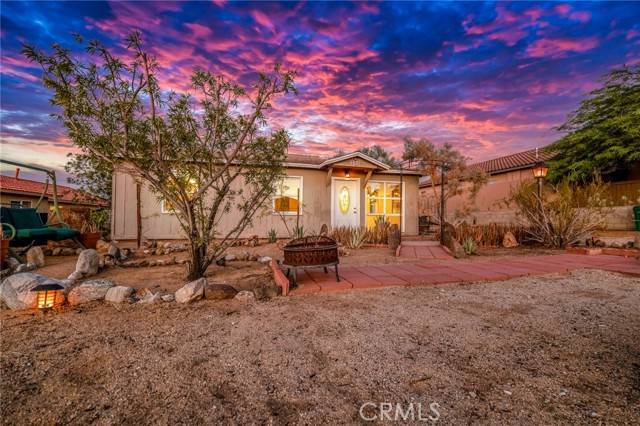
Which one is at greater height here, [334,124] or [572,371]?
[334,124]

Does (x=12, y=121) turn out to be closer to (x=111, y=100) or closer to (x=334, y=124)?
(x=111, y=100)

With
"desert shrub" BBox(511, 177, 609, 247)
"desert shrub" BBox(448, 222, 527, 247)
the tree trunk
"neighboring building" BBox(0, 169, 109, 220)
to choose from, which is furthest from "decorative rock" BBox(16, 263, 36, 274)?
"desert shrub" BBox(511, 177, 609, 247)

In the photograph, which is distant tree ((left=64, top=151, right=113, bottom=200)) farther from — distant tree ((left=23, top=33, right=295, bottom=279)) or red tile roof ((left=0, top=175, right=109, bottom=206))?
distant tree ((left=23, top=33, right=295, bottom=279))

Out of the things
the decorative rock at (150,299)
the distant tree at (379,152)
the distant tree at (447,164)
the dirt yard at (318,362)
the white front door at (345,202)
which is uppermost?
the distant tree at (379,152)

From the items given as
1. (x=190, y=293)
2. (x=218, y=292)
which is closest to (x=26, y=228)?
(x=190, y=293)

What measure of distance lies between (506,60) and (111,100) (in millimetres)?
10638

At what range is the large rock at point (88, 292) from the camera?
2.73 meters

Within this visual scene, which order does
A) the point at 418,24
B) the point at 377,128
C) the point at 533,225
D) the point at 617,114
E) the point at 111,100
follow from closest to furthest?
the point at 111,100 → the point at 418,24 → the point at 533,225 → the point at 617,114 → the point at 377,128

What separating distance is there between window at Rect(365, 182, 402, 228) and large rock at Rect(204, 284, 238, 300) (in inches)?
343

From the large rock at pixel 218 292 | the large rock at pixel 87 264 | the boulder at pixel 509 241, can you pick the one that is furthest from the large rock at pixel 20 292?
the boulder at pixel 509 241

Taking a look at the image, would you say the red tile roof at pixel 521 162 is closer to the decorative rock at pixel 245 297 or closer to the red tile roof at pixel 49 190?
the decorative rock at pixel 245 297

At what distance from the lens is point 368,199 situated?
1111 centimetres

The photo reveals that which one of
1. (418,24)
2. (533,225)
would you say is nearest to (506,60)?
(418,24)

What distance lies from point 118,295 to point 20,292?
0.82 meters
